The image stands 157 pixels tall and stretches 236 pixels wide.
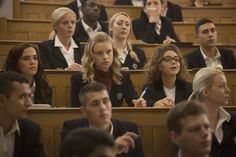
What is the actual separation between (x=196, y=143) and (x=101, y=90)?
0.49 m

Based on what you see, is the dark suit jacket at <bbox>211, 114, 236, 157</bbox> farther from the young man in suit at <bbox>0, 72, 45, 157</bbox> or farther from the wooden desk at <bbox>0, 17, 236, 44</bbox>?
the wooden desk at <bbox>0, 17, 236, 44</bbox>

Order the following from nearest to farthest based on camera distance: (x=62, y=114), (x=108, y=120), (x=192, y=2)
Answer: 1. (x=108, y=120)
2. (x=62, y=114)
3. (x=192, y=2)

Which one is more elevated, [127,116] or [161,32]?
[161,32]

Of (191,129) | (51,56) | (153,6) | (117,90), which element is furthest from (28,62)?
(153,6)

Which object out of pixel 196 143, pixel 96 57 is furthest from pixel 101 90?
pixel 96 57

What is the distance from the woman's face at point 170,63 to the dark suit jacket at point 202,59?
0.70 m

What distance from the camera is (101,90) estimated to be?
214 cm

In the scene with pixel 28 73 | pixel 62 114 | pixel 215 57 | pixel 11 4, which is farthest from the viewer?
pixel 11 4

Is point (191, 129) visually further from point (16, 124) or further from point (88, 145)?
point (16, 124)

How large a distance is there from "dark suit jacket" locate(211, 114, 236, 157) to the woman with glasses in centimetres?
52

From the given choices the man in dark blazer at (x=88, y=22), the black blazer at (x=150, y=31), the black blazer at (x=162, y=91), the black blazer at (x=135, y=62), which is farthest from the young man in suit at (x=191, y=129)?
the black blazer at (x=150, y=31)

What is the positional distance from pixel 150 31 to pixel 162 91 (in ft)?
4.66

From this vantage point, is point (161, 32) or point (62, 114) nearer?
point (62, 114)

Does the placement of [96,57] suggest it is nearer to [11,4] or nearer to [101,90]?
[101,90]
